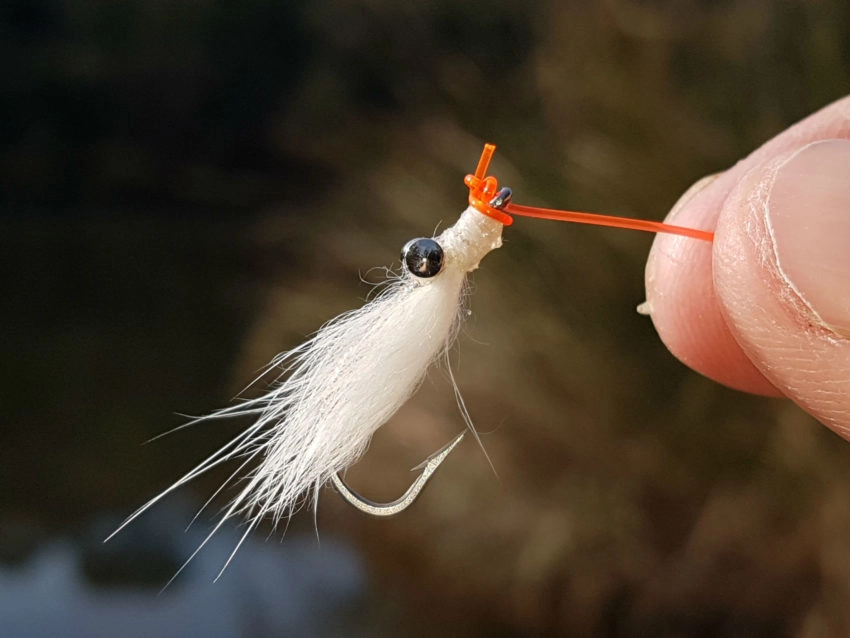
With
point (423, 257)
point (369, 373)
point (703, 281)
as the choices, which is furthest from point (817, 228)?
point (369, 373)

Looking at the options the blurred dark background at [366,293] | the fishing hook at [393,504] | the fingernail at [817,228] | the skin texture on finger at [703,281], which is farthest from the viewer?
the blurred dark background at [366,293]

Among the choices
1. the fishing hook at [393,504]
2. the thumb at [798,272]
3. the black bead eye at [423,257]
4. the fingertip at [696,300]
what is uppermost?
the fingertip at [696,300]

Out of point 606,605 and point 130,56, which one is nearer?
point 606,605

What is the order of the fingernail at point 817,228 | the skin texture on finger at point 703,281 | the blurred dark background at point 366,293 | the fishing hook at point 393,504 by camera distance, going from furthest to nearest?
the blurred dark background at point 366,293, the skin texture on finger at point 703,281, the fishing hook at point 393,504, the fingernail at point 817,228

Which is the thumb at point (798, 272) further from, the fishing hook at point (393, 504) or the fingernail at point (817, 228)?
the fishing hook at point (393, 504)

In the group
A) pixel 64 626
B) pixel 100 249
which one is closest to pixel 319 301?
pixel 100 249

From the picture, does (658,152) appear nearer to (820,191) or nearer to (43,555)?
(820,191)

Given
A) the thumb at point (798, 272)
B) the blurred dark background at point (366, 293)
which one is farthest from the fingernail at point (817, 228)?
the blurred dark background at point (366, 293)

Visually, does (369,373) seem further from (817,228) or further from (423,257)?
(817,228)
